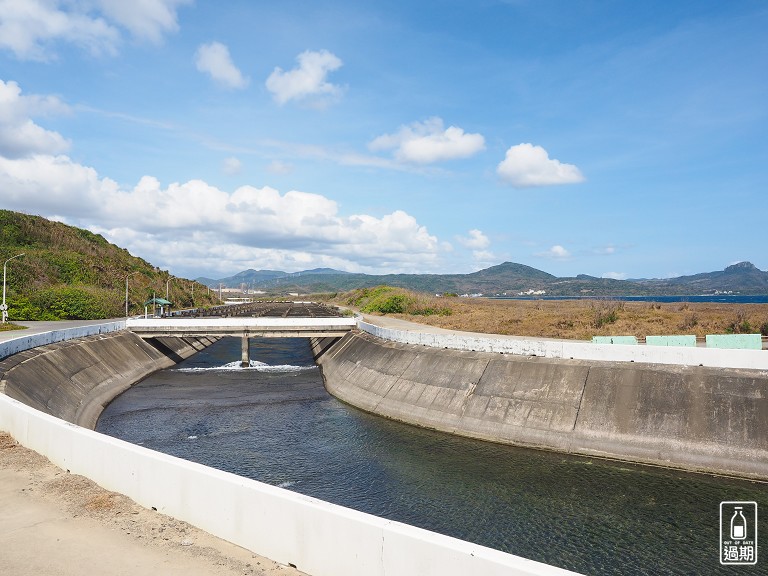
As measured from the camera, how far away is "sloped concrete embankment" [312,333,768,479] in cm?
2691

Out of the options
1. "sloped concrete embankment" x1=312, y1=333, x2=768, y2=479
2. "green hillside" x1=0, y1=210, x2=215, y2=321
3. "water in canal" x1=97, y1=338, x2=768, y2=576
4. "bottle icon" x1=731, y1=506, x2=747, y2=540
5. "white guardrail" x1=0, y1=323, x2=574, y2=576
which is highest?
"green hillside" x1=0, y1=210, x2=215, y2=321

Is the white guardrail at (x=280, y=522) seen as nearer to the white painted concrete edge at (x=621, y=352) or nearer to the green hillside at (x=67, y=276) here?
the white painted concrete edge at (x=621, y=352)

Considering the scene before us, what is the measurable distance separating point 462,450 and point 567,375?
30.1 feet

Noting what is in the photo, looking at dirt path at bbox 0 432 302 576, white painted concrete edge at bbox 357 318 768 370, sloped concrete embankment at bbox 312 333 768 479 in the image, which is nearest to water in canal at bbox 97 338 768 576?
sloped concrete embankment at bbox 312 333 768 479

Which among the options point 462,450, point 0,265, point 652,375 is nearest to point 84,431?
point 462,450

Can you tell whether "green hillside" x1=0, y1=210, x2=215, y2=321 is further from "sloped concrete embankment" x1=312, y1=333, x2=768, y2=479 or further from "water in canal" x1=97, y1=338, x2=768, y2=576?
"sloped concrete embankment" x1=312, y1=333, x2=768, y2=479

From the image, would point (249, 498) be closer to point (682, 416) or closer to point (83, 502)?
point (83, 502)

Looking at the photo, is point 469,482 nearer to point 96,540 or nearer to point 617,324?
point 96,540

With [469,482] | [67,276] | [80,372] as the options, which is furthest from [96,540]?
[67,276]

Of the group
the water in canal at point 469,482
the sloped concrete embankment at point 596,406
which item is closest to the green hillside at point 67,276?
the water in canal at point 469,482

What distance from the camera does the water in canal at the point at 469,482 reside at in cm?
1916

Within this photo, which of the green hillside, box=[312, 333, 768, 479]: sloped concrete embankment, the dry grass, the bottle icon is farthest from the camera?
the green hillside

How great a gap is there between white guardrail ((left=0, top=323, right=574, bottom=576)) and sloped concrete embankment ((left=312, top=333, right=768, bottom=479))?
23.6m

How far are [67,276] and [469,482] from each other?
3907 inches
